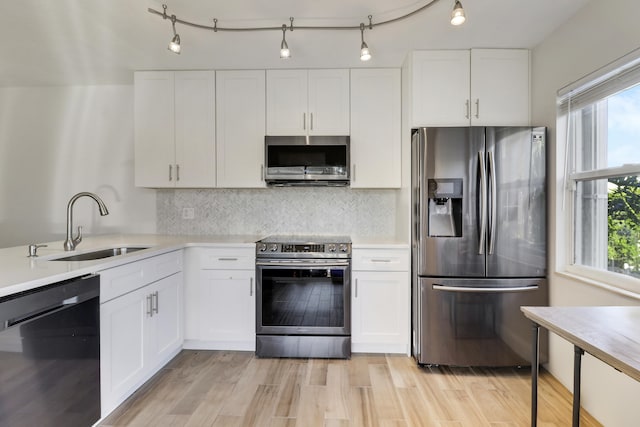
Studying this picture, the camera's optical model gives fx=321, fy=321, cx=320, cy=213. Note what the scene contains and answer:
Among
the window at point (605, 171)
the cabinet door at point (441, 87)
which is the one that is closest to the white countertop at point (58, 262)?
the cabinet door at point (441, 87)

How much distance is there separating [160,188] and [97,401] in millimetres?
2005

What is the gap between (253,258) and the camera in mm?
2619

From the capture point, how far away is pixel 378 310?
2.59 m

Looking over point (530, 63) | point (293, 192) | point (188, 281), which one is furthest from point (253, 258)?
point (530, 63)

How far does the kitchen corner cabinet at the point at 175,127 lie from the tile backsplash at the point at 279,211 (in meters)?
0.36

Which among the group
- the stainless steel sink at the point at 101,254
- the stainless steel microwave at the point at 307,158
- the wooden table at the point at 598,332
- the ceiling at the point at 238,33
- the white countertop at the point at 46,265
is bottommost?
the wooden table at the point at 598,332

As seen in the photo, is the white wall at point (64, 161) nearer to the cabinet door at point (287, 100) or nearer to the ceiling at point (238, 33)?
the ceiling at point (238, 33)

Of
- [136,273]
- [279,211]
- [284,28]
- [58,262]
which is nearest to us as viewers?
[58,262]

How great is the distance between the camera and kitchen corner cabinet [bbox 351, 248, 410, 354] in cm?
257

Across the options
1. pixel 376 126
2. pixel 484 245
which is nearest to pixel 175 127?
pixel 376 126

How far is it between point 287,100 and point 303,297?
1.72 metres

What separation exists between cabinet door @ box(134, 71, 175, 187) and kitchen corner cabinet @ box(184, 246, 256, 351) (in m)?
0.90

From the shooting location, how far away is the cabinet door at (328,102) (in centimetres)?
285

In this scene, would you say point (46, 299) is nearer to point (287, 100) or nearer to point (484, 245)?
point (287, 100)
